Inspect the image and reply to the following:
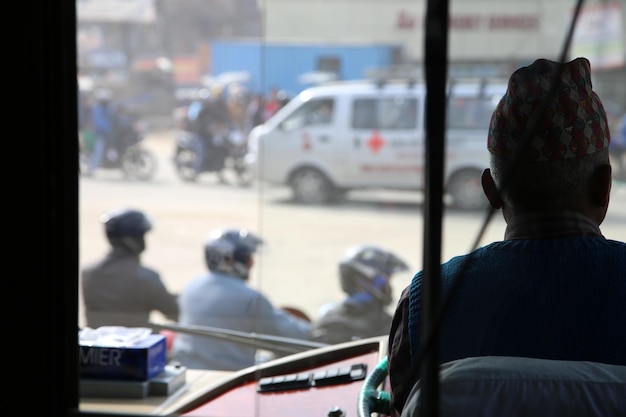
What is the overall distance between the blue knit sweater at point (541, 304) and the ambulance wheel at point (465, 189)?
5.76 m

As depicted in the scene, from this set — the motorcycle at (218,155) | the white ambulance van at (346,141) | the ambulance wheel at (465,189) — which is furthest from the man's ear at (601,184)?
the motorcycle at (218,155)

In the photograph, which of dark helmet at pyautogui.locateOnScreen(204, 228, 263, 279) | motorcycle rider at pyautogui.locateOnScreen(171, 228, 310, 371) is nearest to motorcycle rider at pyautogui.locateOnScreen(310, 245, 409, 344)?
motorcycle rider at pyautogui.locateOnScreen(171, 228, 310, 371)

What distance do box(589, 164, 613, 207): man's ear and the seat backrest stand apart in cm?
38

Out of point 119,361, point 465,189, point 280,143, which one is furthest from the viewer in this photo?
point 280,143

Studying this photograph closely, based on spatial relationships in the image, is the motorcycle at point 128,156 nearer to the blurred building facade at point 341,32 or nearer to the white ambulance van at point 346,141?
the blurred building facade at point 341,32

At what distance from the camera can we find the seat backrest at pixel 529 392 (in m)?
0.95

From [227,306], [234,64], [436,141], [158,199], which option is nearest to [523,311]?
[436,141]

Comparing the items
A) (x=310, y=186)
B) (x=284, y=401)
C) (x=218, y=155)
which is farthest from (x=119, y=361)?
(x=218, y=155)

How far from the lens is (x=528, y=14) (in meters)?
6.36

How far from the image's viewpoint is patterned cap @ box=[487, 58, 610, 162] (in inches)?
48.5

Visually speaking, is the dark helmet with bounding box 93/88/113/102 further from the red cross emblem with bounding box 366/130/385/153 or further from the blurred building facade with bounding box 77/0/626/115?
the red cross emblem with bounding box 366/130/385/153

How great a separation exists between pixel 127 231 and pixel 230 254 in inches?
23.2

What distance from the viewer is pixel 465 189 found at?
24.1 ft

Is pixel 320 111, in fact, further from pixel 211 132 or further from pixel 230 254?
pixel 230 254
